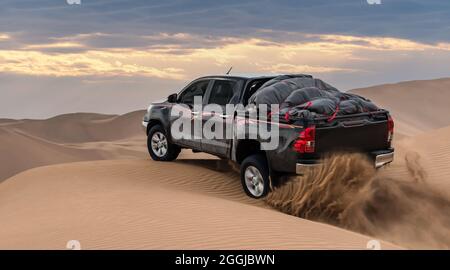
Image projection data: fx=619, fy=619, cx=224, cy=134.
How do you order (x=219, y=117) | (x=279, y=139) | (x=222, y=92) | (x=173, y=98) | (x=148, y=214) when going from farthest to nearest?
(x=173, y=98)
(x=222, y=92)
(x=219, y=117)
(x=279, y=139)
(x=148, y=214)

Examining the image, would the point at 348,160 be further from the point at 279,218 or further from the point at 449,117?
the point at 449,117

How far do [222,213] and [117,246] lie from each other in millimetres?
1979

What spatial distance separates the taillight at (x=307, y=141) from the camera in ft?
30.7

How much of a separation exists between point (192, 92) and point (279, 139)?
10.6 feet

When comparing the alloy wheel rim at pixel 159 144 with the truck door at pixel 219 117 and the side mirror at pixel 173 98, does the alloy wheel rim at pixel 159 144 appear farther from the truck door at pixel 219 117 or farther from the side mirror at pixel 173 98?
the truck door at pixel 219 117

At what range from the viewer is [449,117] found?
5291cm

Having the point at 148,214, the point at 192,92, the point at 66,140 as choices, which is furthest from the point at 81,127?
the point at 148,214

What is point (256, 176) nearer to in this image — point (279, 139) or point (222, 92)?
point (279, 139)

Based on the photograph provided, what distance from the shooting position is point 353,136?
9859mm

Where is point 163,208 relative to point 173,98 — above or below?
below

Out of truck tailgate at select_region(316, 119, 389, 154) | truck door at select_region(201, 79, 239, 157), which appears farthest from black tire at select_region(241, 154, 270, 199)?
truck tailgate at select_region(316, 119, 389, 154)

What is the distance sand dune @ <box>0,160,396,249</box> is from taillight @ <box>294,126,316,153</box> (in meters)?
1.08
